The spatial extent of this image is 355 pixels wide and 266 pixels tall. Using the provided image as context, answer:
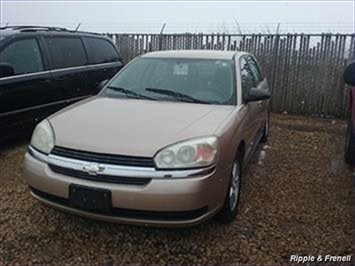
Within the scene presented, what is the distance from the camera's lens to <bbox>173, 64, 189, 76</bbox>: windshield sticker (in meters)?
4.51

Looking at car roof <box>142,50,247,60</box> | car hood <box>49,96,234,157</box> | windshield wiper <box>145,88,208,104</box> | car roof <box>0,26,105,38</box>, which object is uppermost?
car roof <box>0,26,105,38</box>

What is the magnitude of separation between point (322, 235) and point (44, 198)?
2.35m

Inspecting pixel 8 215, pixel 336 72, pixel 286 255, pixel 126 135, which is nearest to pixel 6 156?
pixel 8 215

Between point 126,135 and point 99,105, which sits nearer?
point 126,135

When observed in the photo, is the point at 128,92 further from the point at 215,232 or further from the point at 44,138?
the point at 215,232

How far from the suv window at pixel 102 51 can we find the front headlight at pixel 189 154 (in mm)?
4551

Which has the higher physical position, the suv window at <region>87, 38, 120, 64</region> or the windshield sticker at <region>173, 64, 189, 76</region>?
the windshield sticker at <region>173, 64, 189, 76</region>

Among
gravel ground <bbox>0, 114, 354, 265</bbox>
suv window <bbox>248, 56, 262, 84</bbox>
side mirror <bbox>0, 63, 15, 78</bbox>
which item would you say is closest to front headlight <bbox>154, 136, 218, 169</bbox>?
gravel ground <bbox>0, 114, 354, 265</bbox>

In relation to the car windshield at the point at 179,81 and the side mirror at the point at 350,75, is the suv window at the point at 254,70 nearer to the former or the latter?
the car windshield at the point at 179,81

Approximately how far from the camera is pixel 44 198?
11.1 ft

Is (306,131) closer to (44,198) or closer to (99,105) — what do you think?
(99,105)

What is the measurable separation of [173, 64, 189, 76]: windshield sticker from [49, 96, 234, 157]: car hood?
0.58 meters

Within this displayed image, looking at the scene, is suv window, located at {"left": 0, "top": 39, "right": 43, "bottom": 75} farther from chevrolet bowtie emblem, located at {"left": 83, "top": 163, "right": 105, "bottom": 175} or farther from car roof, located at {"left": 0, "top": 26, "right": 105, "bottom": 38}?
chevrolet bowtie emblem, located at {"left": 83, "top": 163, "right": 105, "bottom": 175}

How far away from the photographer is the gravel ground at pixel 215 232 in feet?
10.6
